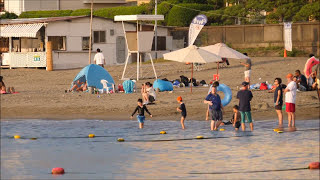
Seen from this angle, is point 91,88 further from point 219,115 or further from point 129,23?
point 129,23

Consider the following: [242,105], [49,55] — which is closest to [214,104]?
[242,105]

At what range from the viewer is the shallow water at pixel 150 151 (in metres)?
16.4

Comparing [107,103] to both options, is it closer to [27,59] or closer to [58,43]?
[27,59]

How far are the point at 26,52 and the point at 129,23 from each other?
8210 millimetres

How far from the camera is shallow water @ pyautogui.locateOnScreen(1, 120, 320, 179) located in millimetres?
16359

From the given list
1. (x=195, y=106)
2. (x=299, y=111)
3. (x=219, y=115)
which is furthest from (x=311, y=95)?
(x=219, y=115)

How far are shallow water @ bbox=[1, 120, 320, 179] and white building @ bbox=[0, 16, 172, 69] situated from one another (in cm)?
2189

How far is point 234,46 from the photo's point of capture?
5294cm

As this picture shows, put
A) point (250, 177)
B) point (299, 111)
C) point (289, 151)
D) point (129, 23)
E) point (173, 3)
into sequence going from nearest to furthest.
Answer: point (250, 177) < point (289, 151) < point (299, 111) < point (129, 23) < point (173, 3)

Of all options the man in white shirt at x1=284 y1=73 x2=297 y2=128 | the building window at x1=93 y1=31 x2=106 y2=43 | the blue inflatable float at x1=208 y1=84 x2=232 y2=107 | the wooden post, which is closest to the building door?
the building window at x1=93 y1=31 x2=106 y2=43

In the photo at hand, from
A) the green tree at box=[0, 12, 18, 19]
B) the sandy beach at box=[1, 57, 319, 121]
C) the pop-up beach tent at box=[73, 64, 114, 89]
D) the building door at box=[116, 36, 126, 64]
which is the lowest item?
the sandy beach at box=[1, 57, 319, 121]

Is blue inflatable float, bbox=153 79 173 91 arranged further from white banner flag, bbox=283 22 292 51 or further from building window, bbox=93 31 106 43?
building window, bbox=93 31 106 43

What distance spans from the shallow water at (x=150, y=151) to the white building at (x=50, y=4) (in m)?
50.1

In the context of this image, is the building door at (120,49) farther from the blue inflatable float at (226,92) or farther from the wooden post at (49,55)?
the blue inflatable float at (226,92)
